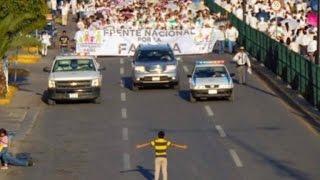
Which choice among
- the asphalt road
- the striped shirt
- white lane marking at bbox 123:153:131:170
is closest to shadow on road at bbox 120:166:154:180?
the asphalt road

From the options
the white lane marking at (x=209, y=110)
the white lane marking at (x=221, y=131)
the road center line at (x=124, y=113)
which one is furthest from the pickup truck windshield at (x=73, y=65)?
the white lane marking at (x=221, y=131)

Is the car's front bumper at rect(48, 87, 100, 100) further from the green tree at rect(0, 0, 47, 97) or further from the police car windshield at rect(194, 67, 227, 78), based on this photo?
the police car windshield at rect(194, 67, 227, 78)

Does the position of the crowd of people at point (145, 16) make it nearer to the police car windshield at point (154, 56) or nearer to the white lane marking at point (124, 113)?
the police car windshield at point (154, 56)

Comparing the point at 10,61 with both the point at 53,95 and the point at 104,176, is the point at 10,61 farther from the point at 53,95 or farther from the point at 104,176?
the point at 104,176

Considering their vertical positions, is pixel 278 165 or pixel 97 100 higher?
pixel 278 165

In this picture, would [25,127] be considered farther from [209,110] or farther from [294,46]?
[294,46]

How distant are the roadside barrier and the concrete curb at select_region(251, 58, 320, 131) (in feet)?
0.62

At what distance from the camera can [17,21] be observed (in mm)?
38156

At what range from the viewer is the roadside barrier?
119 feet

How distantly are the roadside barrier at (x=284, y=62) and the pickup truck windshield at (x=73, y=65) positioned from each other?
285 inches

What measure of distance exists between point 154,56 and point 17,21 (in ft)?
21.9

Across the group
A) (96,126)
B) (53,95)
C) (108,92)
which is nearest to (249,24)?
(108,92)

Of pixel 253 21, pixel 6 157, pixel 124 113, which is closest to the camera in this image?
pixel 6 157

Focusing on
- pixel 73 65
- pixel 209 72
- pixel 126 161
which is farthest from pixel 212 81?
pixel 126 161
